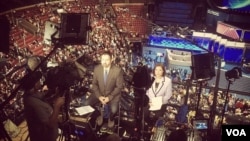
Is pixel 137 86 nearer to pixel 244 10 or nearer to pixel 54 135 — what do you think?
pixel 54 135

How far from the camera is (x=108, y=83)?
6.12 meters

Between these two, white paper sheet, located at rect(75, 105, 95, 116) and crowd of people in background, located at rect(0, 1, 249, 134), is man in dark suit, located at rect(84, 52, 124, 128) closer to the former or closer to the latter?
white paper sheet, located at rect(75, 105, 95, 116)

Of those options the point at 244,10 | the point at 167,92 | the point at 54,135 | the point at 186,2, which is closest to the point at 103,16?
the point at 186,2

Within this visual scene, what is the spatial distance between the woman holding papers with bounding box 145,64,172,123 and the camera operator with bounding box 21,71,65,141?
88.0 inches

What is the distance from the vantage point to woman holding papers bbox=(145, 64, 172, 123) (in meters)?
5.95

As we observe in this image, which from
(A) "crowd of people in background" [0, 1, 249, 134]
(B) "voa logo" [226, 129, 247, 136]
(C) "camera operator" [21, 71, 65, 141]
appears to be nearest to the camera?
(B) "voa logo" [226, 129, 247, 136]

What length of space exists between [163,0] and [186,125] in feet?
42.9

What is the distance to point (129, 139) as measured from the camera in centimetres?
526

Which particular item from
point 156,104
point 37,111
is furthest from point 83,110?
point 156,104

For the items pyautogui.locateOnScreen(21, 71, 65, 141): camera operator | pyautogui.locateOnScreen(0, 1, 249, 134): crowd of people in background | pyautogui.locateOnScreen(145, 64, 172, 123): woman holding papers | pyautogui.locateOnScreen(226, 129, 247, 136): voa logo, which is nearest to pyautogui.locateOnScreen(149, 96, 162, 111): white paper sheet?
pyautogui.locateOnScreen(145, 64, 172, 123): woman holding papers

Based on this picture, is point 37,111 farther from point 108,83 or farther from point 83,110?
point 108,83

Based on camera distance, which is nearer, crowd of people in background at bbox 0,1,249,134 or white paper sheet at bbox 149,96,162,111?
white paper sheet at bbox 149,96,162,111

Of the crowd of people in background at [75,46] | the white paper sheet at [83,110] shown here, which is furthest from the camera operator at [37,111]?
the crowd of people in background at [75,46]

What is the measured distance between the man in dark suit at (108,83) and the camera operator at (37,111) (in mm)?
1726
